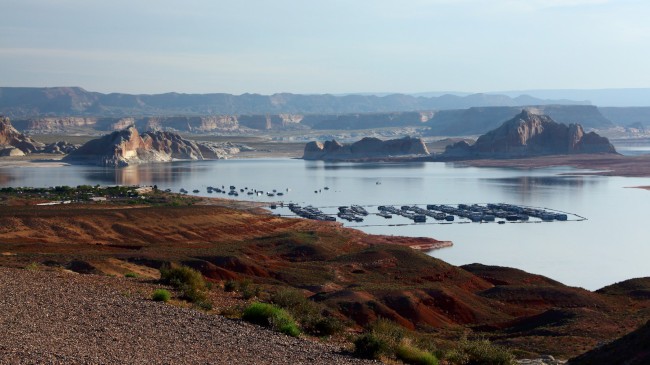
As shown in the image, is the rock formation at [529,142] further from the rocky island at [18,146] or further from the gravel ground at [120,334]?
the gravel ground at [120,334]

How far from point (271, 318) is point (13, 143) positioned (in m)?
136

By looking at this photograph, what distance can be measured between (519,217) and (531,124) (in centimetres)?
9088

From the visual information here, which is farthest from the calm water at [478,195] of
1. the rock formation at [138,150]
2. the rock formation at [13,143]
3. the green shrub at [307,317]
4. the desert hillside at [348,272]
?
the rock formation at [13,143]

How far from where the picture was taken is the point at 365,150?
150 metres

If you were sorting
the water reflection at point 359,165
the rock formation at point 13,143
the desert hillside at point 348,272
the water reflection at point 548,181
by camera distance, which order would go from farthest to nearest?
1. the rock formation at point 13,143
2. the water reflection at point 359,165
3. the water reflection at point 548,181
4. the desert hillside at point 348,272

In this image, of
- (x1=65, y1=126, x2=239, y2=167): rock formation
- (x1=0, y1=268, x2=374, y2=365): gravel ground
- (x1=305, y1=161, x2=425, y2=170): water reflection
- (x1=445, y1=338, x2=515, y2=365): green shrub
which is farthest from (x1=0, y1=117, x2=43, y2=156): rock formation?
(x1=445, y1=338, x2=515, y2=365): green shrub

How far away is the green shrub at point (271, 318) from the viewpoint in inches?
494

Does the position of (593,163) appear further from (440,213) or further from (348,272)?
(348,272)

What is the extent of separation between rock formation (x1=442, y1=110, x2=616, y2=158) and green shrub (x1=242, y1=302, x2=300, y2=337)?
131351mm

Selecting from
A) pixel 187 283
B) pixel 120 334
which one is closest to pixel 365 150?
pixel 187 283

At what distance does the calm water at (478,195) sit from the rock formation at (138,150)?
6.77m

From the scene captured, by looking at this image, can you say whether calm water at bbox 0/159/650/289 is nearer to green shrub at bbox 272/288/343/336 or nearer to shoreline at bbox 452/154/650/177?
shoreline at bbox 452/154/650/177

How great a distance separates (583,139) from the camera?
472 ft

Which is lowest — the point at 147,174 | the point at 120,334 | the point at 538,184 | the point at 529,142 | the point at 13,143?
the point at 538,184
